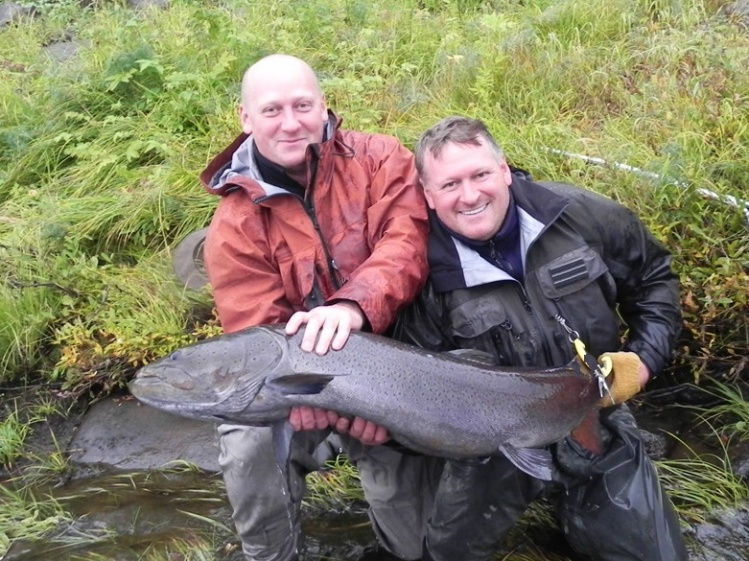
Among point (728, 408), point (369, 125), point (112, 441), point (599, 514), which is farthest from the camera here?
point (369, 125)

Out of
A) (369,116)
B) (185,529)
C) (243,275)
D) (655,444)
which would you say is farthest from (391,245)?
(369,116)

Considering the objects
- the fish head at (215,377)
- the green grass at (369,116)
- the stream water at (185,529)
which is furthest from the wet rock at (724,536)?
the fish head at (215,377)

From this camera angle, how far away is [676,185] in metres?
4.25

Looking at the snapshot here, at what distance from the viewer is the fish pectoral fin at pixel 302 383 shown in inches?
103

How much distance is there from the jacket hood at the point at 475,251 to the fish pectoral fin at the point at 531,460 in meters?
0.67

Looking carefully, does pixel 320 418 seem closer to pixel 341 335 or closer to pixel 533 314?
pixel 341 335

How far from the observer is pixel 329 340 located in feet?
8.84

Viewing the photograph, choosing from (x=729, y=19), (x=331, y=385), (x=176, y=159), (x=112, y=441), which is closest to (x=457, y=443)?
(x=331, y=385)

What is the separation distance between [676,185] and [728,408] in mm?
1289

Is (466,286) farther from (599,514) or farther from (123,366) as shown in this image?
(123,366)

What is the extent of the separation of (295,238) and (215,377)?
0.80 m

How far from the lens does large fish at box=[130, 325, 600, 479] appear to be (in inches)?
106

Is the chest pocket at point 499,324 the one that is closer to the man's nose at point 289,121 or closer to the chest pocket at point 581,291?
the chest pocket at point 581,291

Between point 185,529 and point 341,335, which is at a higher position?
point 341,335
